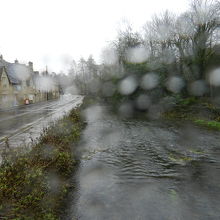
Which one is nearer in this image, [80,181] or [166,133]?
[80,181]

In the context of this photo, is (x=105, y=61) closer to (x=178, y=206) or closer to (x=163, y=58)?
(x=163, y=58)

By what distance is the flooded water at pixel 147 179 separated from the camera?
495 cm

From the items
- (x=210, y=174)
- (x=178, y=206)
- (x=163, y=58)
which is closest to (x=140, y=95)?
(x=163, y=58)

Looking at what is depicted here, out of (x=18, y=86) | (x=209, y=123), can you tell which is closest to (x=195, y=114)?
(x=209, y=123)

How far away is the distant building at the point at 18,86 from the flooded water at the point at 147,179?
31.3 meters

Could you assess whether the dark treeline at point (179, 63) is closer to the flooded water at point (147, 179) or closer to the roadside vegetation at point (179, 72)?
the roadside vegetation at point (179, 72)

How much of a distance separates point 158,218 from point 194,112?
1714 cm

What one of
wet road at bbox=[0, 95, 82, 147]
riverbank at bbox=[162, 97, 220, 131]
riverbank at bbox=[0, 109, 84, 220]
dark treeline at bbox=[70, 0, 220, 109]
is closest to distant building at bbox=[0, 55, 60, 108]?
wet road at bbox=[0, 95, 82, 147]

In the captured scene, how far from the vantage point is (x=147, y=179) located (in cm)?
677

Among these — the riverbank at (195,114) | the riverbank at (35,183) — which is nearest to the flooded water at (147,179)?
the riverbank at (35,183)

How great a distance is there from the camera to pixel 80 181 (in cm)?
660

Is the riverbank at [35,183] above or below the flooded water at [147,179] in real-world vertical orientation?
above

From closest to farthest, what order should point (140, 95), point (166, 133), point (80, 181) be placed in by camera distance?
point (80, 181), point (166, 133), point (140, 95)

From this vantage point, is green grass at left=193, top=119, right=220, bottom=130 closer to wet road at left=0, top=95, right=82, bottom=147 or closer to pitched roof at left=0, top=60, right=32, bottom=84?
wet road at left=0, top=95, right=82, bottom=147
